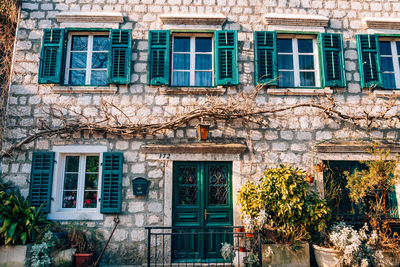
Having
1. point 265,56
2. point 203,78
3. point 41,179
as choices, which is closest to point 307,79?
point 265,56

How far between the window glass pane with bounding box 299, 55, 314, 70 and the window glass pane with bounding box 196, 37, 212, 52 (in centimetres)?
216

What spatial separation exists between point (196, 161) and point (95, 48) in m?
3.52

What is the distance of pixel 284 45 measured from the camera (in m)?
6.99

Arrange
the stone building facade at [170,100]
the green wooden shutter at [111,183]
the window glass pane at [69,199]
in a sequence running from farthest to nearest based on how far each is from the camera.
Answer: the window glass pane at [69,199] < the stone building facade at [170,100] < the green wooden shutter at [111,183]

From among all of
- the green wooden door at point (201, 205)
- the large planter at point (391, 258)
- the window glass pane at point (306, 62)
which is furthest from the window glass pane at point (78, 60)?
the large planter at point (391, 258)

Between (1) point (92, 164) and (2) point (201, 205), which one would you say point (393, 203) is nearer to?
(2) point (201, 205)

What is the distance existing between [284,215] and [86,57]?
5477 millimetres

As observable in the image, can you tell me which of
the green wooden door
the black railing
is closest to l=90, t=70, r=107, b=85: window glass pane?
the green wooden door

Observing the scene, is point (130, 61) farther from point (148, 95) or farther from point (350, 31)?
point (350, 31)

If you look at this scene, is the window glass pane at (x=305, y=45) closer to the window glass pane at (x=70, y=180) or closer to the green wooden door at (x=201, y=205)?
the green wooden door at (x=201, y=205)

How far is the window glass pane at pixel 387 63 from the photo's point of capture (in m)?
6.94

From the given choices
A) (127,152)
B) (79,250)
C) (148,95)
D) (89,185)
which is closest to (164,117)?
(148,95)

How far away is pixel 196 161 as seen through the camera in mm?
6332

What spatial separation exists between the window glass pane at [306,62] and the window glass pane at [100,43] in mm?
4542
